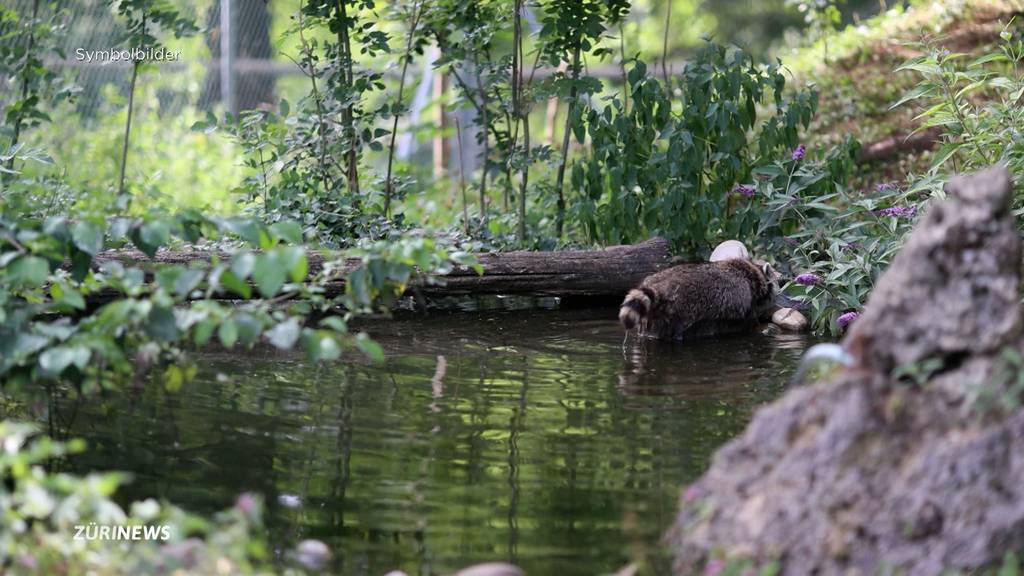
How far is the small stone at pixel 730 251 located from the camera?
7152 mm

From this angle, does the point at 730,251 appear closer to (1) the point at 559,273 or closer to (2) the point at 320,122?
(1) the point at 559,273

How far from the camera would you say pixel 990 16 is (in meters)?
10.6

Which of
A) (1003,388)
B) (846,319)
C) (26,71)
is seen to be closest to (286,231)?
(1003,388)

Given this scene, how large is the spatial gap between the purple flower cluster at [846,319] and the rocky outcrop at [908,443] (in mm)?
3255

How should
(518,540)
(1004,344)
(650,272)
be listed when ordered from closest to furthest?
(1004,344) → (518,540) → (650,272)

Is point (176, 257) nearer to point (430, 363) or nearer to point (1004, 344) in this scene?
point (430, 363)

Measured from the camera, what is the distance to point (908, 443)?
9.62 feet

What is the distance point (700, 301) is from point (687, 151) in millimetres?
1334

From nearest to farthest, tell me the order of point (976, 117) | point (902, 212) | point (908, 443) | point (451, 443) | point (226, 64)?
point (908, 443) → point (451, 443) → point (976, 117) → point (902, 212) → point (226, 64)

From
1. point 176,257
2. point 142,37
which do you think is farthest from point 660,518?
point 142,37

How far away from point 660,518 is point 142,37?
19.2 feet

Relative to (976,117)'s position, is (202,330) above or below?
below

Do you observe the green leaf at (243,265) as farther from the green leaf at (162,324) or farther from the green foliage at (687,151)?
the green foliage at (687,151)

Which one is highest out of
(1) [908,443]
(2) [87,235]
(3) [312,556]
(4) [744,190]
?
(4) [744,190]
